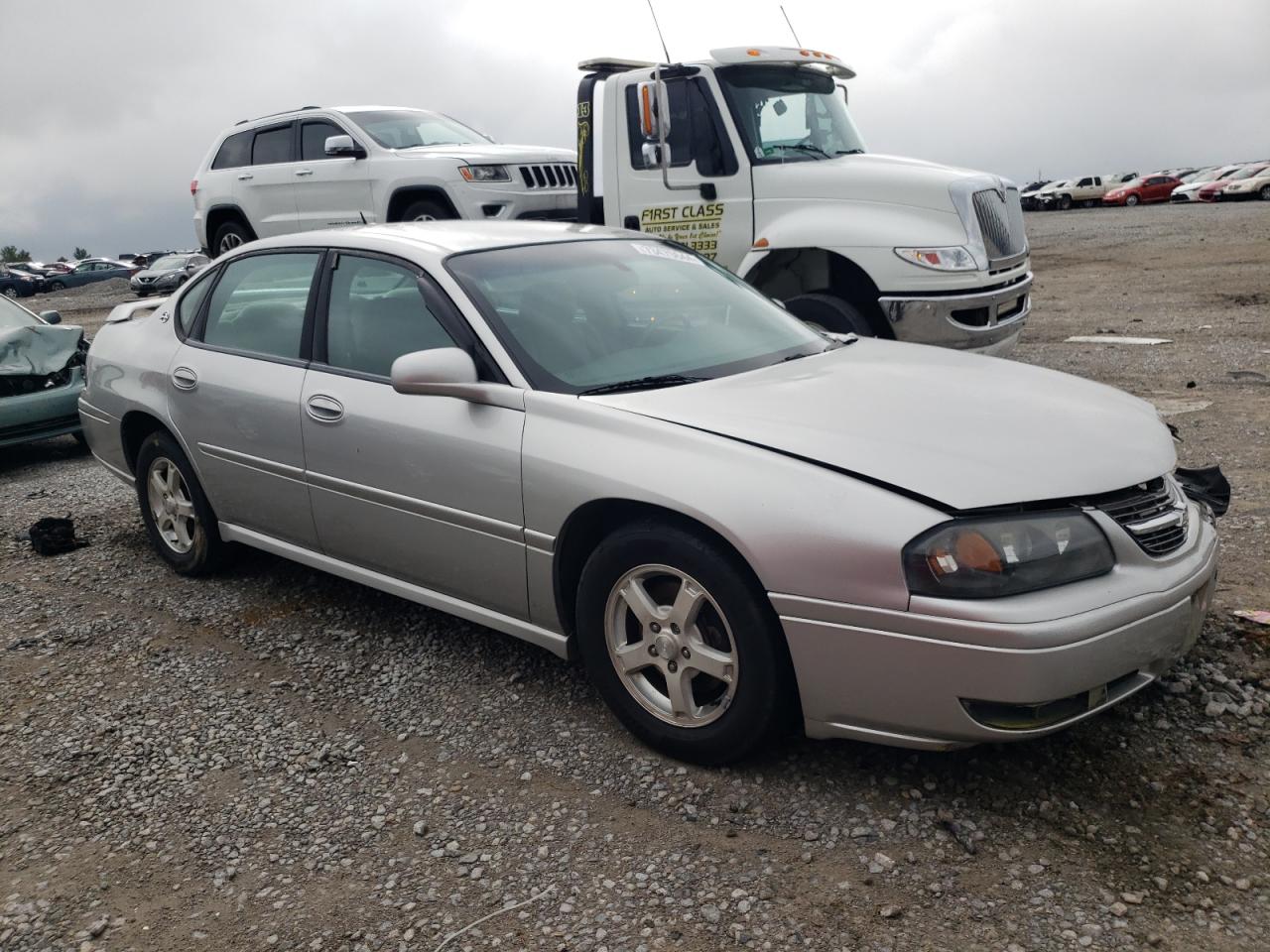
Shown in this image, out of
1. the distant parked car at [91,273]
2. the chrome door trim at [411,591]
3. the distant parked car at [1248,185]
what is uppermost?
the chrome door trim at [411,591]

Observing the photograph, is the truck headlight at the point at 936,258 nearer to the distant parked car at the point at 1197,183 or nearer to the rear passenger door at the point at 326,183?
the rear passenger door at the point at 326,183

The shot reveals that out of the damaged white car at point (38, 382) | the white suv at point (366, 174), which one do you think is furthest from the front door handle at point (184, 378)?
the white suv at point (366, 174)

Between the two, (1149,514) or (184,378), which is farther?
(184,378)

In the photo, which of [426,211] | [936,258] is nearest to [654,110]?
[936,258]

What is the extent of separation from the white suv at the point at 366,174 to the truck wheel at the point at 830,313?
10.3 ft

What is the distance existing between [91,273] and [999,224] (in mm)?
47931

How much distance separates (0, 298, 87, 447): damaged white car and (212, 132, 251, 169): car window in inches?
141

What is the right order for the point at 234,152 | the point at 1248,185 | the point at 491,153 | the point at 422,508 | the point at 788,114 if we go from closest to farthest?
the point at 422,508, the point at 788,114, the point at 491,153, the point at 234,152, the point at 1248,185

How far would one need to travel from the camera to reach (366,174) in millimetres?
10039

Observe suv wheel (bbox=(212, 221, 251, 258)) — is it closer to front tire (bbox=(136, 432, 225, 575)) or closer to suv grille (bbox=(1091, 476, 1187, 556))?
front tire (bbox=(136, 432, 225, 575))

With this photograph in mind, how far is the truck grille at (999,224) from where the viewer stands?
7371 millimetres

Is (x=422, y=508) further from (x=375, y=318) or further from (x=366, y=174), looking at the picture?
(x=366, y=174)

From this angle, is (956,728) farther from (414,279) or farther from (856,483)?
(414,279)

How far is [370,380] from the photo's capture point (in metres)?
3.95
